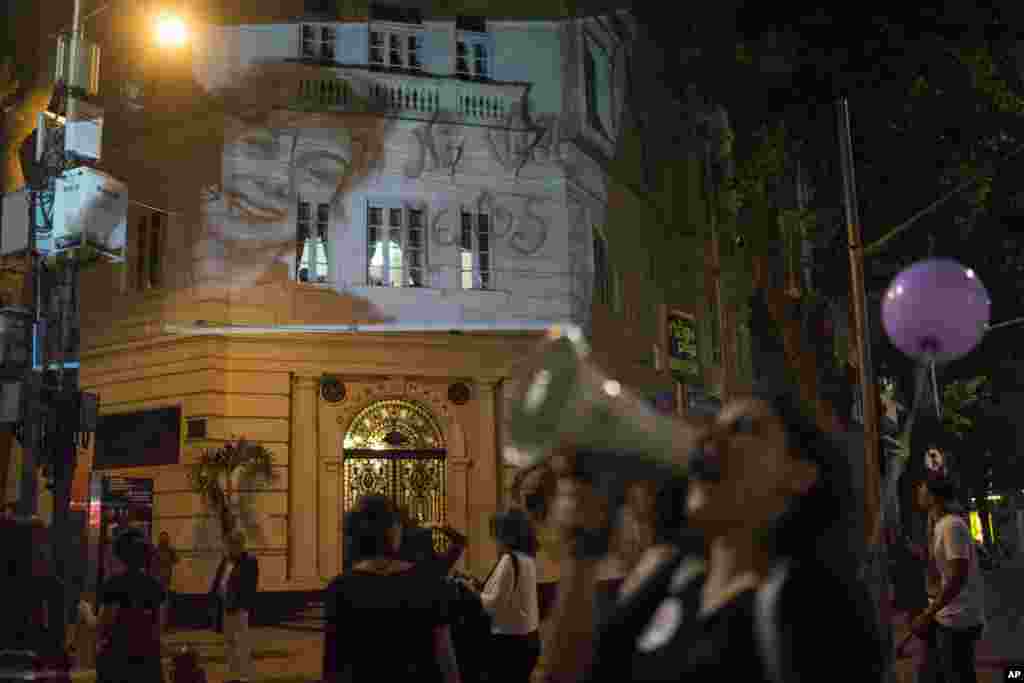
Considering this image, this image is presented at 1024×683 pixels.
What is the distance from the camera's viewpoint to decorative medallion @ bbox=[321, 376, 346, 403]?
59.9 feet

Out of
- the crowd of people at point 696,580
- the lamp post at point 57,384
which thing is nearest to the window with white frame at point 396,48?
the lamp post at point 57,384

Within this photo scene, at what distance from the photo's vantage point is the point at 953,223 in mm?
18250

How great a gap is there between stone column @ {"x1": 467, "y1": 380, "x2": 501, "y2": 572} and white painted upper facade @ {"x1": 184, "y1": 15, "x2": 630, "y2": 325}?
1661 mm

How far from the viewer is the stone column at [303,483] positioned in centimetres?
1748

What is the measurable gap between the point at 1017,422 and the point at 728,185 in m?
26.9

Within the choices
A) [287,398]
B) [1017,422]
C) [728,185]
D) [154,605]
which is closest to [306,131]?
[287,398]

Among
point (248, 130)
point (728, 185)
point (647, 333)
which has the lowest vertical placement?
point (647, 333)

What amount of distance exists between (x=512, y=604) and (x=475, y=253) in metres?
12.8

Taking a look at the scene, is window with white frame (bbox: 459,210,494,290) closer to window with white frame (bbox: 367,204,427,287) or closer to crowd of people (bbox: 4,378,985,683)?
window with white frame (bbox: 367,204,427,287)

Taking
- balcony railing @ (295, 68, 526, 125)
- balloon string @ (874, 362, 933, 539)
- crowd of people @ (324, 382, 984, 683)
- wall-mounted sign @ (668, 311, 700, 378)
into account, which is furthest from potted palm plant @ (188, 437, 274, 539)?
crowd of people @ (324, 382, 984, 683)

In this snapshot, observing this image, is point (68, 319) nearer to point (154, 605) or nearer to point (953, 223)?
point (154, 605)

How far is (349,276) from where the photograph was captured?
1867cm

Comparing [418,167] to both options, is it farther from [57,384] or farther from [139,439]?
[57,384]

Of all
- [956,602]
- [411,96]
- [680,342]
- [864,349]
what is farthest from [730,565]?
[411,96]
